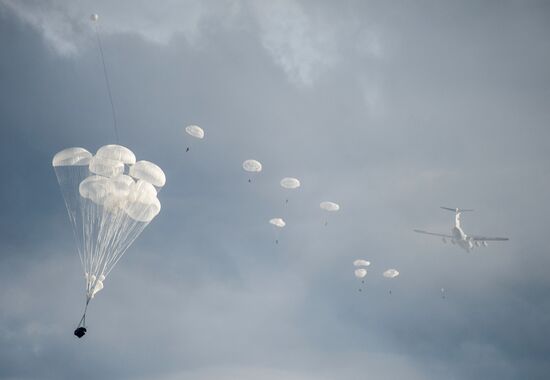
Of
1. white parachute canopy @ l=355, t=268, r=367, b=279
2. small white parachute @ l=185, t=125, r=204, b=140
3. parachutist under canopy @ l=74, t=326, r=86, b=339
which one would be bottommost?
parachutist under canopy @ l=74, t=326, r=86, b=339

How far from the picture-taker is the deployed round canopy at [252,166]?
63.5 meters

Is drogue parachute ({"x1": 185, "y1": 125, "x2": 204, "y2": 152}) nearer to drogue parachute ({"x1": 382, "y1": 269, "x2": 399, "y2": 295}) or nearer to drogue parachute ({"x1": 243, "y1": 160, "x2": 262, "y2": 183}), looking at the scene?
drogue parachute ({"x1": 243, "y1": 160, "x2": 262, "y2": 183})

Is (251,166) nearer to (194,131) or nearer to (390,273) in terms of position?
(194,131)

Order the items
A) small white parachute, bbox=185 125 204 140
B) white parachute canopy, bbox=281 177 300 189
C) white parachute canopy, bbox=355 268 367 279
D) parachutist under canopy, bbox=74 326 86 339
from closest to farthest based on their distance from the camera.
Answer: parachutist under canopy, bbox=74 326 86 339
small white parachute, bbox=185 125 204 140
white parachute canopy, bbox=281 177 300 189
white parachute canopy, bbox=355 268 367 279

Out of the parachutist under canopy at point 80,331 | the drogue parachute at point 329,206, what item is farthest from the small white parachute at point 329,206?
the parachutist under canopy at point 80,331

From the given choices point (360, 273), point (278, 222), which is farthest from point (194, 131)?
point (360, 273)

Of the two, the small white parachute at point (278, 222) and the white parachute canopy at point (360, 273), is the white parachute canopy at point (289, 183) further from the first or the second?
the white parachute canopy at point (360, 273)

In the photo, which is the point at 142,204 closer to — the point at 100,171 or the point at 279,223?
the point at 100,171

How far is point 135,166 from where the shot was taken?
152ft

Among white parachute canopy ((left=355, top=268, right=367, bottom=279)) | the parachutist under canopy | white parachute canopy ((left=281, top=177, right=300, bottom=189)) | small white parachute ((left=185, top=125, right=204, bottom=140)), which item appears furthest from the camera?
white parachute canopy ((left=355, top=268, right=367, bottom=279))

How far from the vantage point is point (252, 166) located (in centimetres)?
6353

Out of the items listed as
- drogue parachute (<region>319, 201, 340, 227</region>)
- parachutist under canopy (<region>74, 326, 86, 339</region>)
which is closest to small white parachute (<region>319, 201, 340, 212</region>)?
drogue parachute (<region>319, 201, 340, 227</region>)

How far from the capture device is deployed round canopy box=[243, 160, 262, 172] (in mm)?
63531

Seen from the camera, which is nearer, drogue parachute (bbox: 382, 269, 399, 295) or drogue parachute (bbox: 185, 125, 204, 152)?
drogue parachute (bbox: 185, 125, 204, 152)
